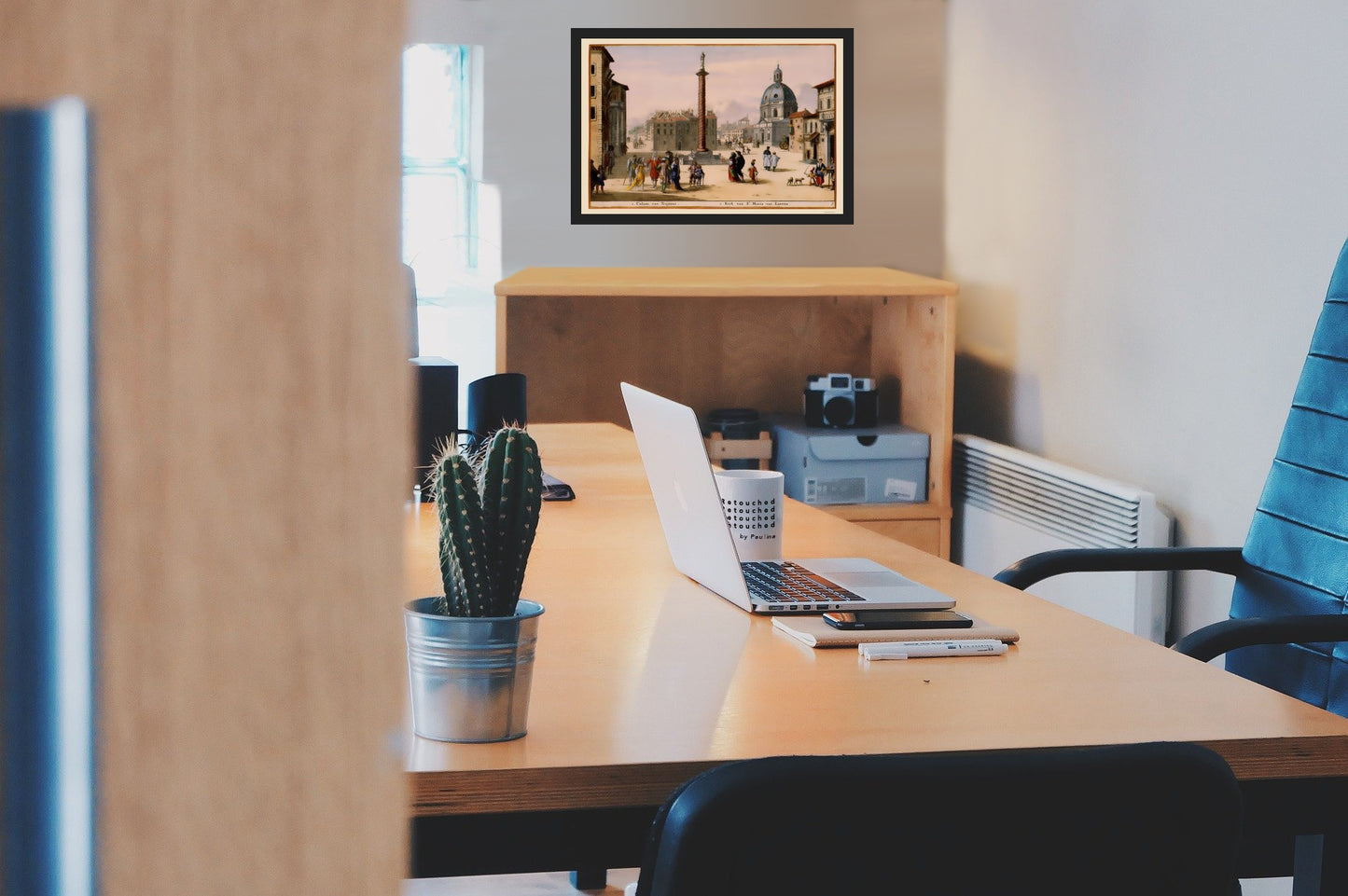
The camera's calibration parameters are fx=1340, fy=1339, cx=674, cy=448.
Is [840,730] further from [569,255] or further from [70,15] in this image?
[569,255]

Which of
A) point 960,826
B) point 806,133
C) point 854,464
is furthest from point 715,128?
point 960,826

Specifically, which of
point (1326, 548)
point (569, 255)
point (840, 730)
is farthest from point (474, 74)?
point (840, 730)

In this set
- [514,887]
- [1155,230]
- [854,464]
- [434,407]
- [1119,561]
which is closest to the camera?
[1119,561]

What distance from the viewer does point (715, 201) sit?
415cm

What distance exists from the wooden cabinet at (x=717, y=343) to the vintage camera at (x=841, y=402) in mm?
175

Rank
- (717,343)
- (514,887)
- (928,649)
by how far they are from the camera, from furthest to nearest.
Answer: (717,343) → (514,887) → (928,649)

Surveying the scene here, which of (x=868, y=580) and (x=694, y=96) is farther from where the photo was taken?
(x=694, y=96)

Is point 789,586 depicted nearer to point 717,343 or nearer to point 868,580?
point 868,580

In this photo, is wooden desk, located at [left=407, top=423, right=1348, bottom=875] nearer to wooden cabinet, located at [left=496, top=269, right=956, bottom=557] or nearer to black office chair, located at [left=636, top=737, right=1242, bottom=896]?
black office chair, located at [left=636, top=737, right=1242, bottom=896]

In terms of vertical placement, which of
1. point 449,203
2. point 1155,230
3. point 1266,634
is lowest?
point 1266,634

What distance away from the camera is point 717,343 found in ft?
13.2

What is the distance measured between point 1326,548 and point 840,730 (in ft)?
3.34

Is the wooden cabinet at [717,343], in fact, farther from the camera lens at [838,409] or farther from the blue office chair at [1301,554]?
the blue office chair at [1301,554]

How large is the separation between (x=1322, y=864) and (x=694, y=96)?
3346mm
